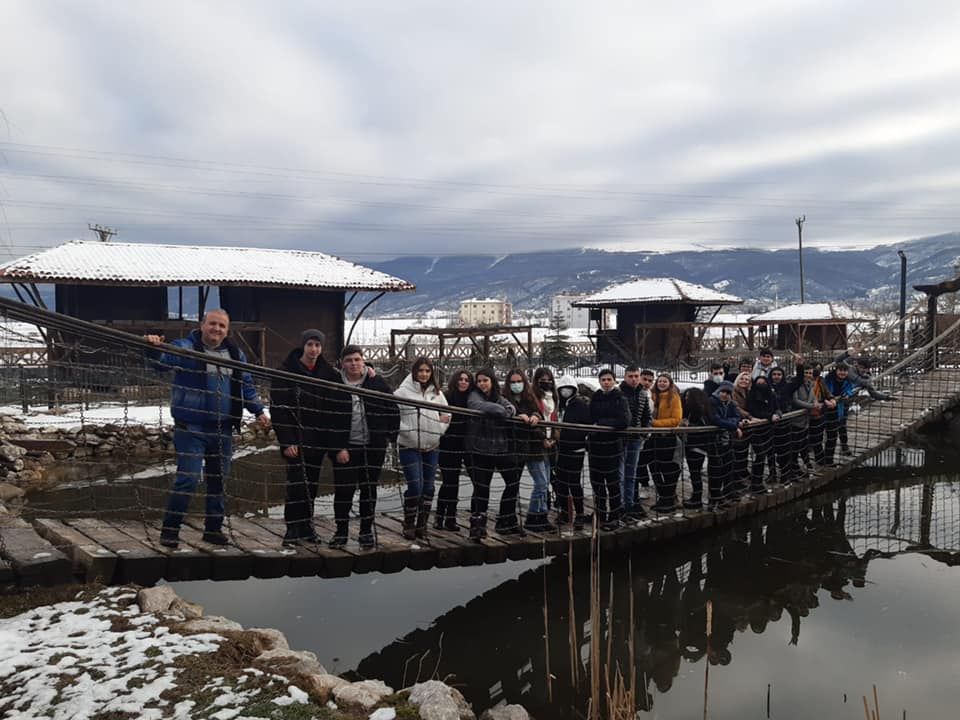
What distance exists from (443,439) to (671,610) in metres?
2.27

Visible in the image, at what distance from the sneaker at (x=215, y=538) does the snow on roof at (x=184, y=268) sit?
13063mm

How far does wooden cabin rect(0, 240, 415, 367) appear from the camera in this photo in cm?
1609

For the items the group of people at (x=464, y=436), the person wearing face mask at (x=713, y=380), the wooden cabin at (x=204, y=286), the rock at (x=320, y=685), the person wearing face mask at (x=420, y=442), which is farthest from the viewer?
the wooden cabin at (x=204, y=286)

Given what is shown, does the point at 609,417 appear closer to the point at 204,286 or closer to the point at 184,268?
the point at 204,286

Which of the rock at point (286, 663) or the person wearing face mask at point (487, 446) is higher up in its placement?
the person wearing face mask at point (487, 446)

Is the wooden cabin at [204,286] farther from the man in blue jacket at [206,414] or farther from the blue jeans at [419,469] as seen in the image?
the man in blue jacket at [206,414]

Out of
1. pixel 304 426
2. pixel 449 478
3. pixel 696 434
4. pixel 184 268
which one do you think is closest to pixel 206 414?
pixel 304 426

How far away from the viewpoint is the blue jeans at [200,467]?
3.88 meters

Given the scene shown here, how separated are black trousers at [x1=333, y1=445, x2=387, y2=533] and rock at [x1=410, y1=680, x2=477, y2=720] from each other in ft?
5.10

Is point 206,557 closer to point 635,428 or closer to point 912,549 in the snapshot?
point 635,428

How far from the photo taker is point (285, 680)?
2.95 meters

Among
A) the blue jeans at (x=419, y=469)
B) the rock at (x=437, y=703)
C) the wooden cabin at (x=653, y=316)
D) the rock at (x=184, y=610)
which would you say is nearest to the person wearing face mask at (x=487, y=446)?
the blue jeans at (x=419, y=469)

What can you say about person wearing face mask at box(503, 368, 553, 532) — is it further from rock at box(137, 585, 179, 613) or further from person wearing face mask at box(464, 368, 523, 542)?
rock at box(137, 585, 179, 613)

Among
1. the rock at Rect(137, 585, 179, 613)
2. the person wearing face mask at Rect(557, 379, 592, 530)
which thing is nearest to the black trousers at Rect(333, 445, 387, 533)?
the rock at Rect(137, 585, 179, 613)
